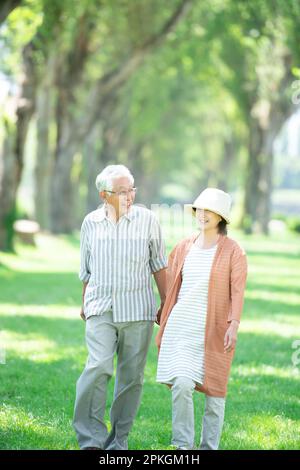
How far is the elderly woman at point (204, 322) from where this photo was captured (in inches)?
275

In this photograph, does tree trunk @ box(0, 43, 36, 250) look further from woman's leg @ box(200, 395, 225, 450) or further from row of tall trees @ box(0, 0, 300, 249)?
woman's leg @ box(200, 395, 225, 450)

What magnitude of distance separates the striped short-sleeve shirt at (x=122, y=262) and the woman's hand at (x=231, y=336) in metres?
0.67

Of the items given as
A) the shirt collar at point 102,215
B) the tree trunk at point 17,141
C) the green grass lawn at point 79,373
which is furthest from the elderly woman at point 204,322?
the tree trunk at point 17,141

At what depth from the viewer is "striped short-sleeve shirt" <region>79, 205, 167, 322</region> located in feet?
23.9

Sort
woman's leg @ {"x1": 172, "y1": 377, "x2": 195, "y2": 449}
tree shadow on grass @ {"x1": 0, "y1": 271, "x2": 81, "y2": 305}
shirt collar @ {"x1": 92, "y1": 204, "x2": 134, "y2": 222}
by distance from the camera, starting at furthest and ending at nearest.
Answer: tree shadow on grass @ {"x1": 0, "y1": 271, "x2": 81, "y2": 305} < shirt collar @ {"x1": 92, "y1": 204, "x2": 134, "y2": 222} < woman's leg @ {"x1": 172, "y1": 377, "x2": 195, "y2": 449}

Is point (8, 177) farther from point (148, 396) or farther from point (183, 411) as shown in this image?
point (183, 411)

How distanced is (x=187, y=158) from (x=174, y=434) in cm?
8762

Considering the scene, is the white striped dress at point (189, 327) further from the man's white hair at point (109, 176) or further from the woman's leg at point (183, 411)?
the man's white hair at point (109, 176)

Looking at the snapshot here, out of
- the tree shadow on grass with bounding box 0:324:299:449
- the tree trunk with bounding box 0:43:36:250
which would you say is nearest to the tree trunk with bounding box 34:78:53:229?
the tree trunk with bounding box 0:43:36:250

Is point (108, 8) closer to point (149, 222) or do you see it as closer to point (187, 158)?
point (149, 222)

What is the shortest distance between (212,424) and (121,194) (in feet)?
5.64

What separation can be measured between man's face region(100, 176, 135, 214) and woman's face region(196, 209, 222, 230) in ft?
1.68

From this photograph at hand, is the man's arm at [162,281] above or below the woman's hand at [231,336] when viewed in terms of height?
above

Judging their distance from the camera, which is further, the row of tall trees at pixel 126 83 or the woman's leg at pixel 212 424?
the row of tall trees at pixel 126 83
